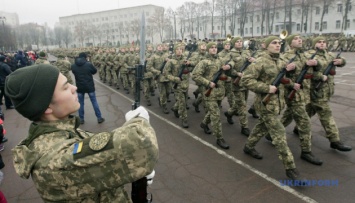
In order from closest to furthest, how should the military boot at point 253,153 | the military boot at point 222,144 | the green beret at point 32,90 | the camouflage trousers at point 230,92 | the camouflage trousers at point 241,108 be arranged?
the green beret at point 32,90
the military boot at point 253,153
the military boot at point 222,144
the camouflage trousers at point 241,108
the camouflage trousers at point 230,92

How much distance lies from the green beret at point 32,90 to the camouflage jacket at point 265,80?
11.0 feet

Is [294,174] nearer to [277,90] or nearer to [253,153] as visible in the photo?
[253,153]

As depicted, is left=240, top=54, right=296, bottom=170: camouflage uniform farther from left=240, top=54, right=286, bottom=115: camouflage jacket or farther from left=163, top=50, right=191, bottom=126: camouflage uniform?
Answer: left=163, top=50, right=191, bottom=126: camouflage uniform

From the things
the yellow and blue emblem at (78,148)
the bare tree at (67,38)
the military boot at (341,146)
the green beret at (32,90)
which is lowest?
the military boot at (341,146)

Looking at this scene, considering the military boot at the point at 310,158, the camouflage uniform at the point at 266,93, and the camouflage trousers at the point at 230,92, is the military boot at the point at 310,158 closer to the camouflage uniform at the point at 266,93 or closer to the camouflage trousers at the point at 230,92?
the camouflage uniform at the point at 266,93

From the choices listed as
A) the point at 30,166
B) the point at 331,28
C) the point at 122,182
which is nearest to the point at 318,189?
the point at 122,182

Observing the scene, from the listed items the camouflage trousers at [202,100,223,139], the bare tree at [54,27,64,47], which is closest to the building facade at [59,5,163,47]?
the bare tree at [54,27,64,47]

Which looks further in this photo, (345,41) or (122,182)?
(345,41)

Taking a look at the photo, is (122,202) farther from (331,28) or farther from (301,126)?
(331,28)

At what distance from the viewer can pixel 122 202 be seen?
137cm

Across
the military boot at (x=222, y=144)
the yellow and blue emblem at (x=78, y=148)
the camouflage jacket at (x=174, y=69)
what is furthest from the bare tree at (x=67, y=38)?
the yellow and blue emblem at (x=78, y=148)

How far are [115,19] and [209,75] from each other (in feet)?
326

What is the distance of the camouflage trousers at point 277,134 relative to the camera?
3.62 meters

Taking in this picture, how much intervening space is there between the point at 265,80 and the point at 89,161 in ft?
12.1
